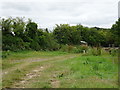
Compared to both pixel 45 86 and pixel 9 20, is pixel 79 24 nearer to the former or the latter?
pixel 9 20

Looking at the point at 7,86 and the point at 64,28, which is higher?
the point at 64,28

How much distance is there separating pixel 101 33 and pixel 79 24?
11.3 feet

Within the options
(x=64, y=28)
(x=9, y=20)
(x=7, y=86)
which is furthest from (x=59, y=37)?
(x=7, y=86)

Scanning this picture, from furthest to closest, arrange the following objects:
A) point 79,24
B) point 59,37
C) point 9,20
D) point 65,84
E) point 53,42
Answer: point 79,24
point 59,37
point 53,42
point 9,20
point 65,84

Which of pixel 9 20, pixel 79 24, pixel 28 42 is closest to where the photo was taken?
pixel 9 20

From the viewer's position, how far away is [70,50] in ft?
54.8

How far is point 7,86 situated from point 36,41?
12680 millimetres

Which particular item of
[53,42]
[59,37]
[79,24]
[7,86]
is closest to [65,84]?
[7,86]

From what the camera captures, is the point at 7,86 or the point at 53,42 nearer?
the point at 7,86

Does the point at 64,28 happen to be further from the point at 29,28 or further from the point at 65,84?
the point at 65,84

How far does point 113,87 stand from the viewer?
12.2 ft

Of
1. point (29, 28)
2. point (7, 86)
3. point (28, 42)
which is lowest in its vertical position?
point (7, 86)

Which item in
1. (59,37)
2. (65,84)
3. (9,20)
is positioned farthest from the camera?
(59,37)

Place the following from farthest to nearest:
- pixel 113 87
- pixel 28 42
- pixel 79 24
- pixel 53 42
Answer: pixel 79 24, pixel 53 42, pixel 28 42, pixel 113 87
